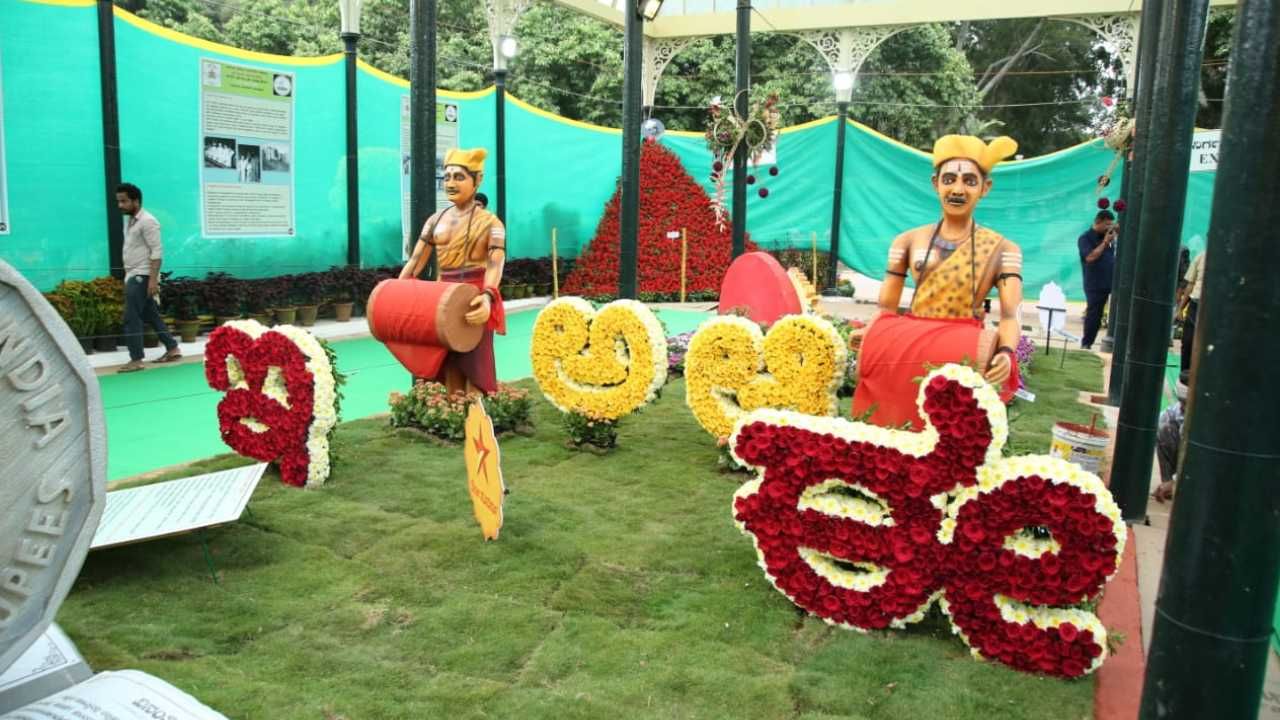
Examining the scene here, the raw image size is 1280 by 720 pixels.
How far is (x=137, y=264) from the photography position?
9078mm

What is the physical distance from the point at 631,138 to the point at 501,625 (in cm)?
546

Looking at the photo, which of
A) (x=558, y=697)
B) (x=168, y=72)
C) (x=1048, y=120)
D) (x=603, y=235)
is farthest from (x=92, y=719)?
(x=1048, y=120)

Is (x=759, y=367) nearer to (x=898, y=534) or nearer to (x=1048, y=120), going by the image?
(x=898, y=534)

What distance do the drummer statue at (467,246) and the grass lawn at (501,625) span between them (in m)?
1.56

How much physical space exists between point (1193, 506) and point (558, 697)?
6.87 ft

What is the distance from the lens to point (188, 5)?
23359 mm

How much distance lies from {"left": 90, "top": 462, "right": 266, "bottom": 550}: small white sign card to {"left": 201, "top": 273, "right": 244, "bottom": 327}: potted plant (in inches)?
251

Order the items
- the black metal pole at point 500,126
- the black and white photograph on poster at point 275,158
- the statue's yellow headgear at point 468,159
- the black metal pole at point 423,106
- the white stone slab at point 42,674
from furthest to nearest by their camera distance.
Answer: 1. the black metal pole at point 500,126
2. the black and white photograph on poster at point 275,158
3. the black metal pole at point 423,106
4. the statue's yellow headgear at point 468,159
5. the white stone slab at point 42,674

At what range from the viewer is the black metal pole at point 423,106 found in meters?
7.09

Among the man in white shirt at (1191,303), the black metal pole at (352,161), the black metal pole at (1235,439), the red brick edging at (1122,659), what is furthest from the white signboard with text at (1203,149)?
the black metal pole at (352,161)

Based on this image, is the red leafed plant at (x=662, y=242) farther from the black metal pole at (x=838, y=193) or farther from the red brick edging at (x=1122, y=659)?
the red brick edging at (x=1122, y=659)

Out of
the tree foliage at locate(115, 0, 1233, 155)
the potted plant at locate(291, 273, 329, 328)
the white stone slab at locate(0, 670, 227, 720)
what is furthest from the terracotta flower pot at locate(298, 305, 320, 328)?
the tree foliage at locate(115, 0, 1233, 155)

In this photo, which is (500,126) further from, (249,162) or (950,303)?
(950,303)

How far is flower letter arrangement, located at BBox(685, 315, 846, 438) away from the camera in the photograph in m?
5.68
